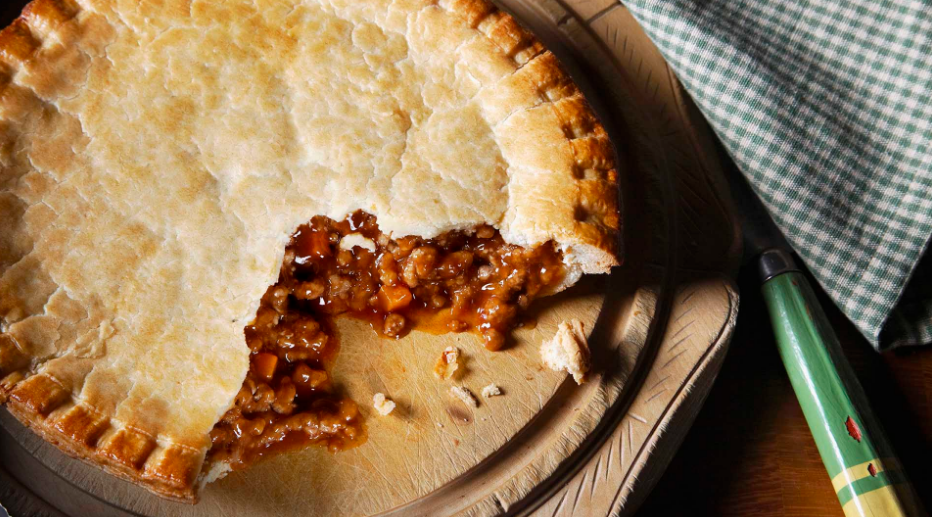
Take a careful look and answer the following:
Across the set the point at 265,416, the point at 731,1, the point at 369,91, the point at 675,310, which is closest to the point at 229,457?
the point at 265,416

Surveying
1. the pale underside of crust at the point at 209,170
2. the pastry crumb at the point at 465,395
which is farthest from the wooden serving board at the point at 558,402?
the pale underside of crust at the point at 209,170

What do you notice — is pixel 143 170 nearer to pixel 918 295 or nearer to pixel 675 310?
pixel 675 310

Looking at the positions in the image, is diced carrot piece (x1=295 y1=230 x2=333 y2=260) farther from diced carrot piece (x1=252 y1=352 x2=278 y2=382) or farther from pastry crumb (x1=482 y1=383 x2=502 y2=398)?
pastry crumb (x1=482 y1=383 x2=502 y2=398)

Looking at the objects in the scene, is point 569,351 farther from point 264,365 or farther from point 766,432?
point 264,365

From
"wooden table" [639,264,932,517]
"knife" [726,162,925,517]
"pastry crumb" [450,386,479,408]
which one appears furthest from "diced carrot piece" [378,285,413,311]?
"knife" [726,162,925,517]

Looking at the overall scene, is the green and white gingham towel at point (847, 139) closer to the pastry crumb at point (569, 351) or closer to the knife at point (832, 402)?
the knife at point (832, 402)
